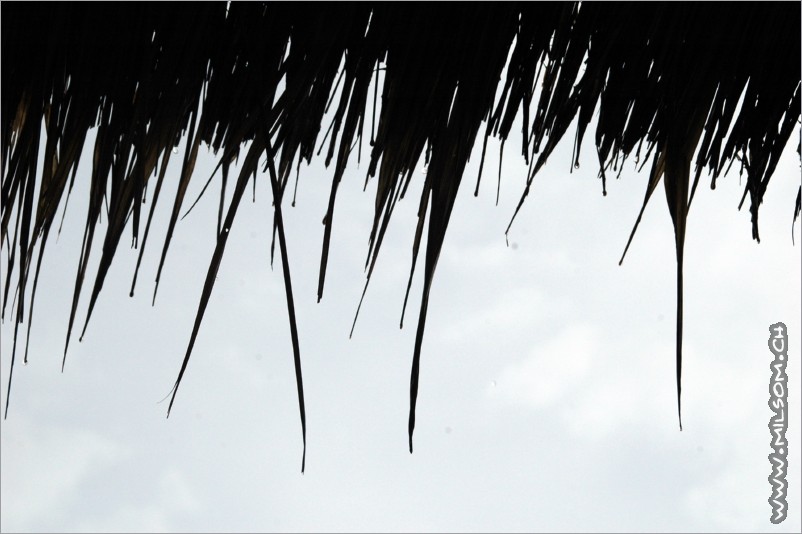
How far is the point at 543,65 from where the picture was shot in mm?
856

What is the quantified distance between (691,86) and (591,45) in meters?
0.12

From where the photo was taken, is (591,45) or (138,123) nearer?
(138,123)

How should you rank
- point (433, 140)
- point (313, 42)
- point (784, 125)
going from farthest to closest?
point (784, 125)
point (433, 140)
point (313, 42)

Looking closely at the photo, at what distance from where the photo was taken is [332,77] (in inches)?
29.5

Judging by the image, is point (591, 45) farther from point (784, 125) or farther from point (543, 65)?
point (784, 125)

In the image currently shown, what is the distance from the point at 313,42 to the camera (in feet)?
2.26

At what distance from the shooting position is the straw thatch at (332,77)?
69cm

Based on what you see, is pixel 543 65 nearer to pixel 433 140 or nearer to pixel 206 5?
pixel 433 140

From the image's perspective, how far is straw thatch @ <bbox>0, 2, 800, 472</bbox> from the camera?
27.3 inches

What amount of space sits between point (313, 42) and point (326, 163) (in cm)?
17

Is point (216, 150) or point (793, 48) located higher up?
point (793, 48)

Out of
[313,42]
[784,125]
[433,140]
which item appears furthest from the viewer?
[784,125]

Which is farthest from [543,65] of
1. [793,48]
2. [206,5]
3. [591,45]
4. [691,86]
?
[206,5]

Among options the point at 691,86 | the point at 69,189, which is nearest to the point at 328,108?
the point at 69,189
